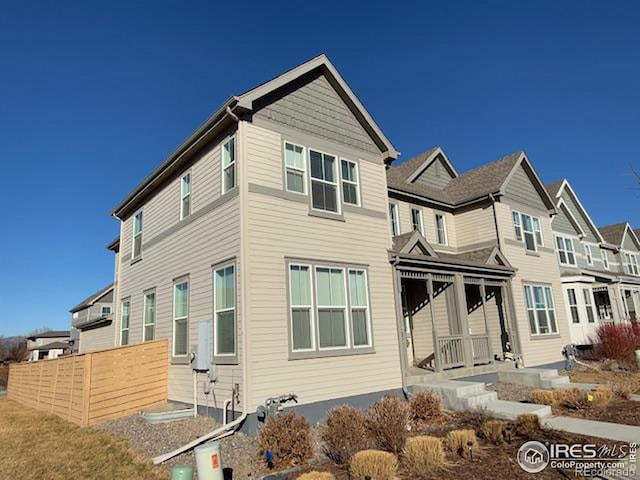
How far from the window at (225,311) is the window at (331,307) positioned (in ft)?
7.01

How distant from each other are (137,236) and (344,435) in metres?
12.3

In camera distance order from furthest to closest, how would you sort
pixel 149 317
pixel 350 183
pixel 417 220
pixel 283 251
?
pixel 417 220 → pixel 149 317 → pixel 350 183 → pixel 283 251

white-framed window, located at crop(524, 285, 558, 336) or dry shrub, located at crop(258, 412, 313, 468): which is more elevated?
white-framed window, located at crop(524, 285, 558, 336)

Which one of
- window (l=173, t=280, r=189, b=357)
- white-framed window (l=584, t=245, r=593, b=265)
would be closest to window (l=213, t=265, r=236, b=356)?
window (l=173, t=280, r=189, b=357)

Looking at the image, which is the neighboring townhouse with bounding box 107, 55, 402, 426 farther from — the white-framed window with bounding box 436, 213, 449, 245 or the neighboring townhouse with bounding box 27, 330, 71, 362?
the neighboring townhouse with bounding box 27, 330, 71, 362

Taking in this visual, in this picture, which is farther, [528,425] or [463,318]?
[463,318]

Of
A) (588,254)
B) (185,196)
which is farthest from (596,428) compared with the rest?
(588,254)

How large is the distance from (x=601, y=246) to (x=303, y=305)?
27797 millimetres

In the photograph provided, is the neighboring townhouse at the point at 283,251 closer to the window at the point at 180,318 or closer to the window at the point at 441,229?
the window at the point at 180,318

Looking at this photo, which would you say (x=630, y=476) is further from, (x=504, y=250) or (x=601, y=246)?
(x=601, y=246)

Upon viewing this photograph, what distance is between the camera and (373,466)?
218 inches

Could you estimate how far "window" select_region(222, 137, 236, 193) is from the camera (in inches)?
412

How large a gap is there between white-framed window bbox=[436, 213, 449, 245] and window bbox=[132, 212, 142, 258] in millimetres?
12307

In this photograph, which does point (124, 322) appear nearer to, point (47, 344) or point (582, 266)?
point (582, 266)
